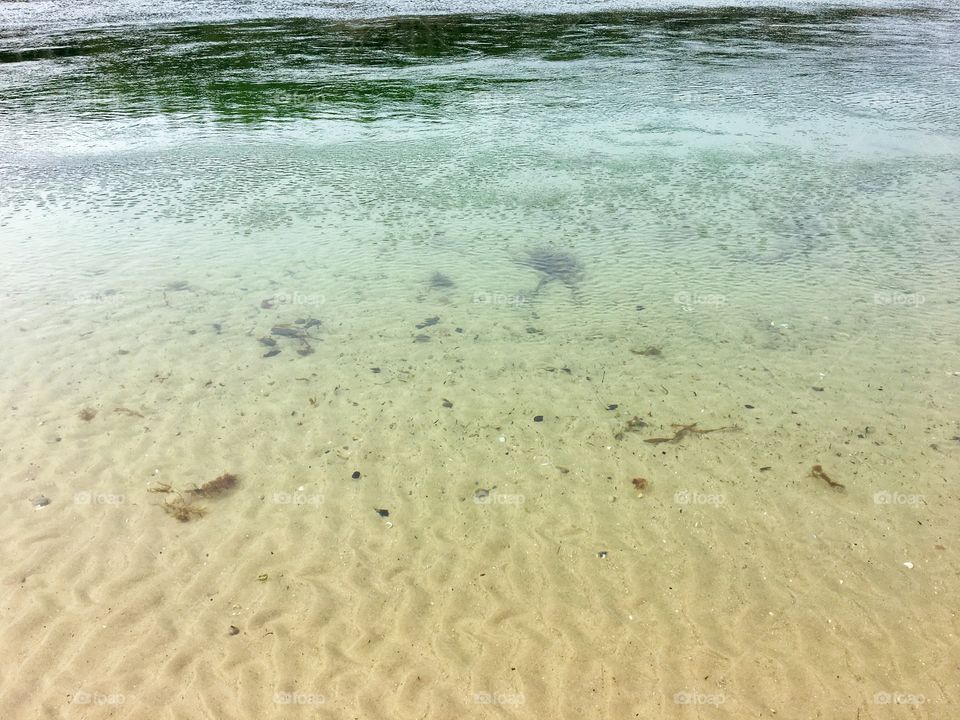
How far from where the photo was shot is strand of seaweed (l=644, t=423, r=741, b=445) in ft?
23.0

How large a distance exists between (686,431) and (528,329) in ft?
8.88

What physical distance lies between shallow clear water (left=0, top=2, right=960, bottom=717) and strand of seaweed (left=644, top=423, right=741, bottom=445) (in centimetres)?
13

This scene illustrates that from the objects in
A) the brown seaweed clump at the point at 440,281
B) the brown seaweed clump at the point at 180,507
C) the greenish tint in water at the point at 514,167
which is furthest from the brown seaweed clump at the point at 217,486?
the brown seaweed clump at the point at 440,281

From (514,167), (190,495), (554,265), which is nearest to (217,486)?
(190,495)

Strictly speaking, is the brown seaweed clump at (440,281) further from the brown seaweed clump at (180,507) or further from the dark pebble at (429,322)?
the brown seaweed clump at (180,507)

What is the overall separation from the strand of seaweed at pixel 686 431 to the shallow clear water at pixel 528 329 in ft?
0.42

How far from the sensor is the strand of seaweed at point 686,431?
7.02m

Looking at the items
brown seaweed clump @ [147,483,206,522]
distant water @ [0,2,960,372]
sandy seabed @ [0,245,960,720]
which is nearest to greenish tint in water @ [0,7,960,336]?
distant water @ [0,2,960,372]

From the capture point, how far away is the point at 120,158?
610 inches

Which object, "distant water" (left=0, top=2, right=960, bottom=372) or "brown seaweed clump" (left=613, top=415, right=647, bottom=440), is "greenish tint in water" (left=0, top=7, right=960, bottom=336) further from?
"brown seaweed clump" (left=613, top=415, right=647, bottom=440)

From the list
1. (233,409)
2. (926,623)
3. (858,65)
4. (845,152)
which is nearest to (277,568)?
(233,409)

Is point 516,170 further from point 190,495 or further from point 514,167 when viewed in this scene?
point 190,495

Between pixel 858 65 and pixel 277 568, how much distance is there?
2485 cm

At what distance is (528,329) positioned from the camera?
905 cm
